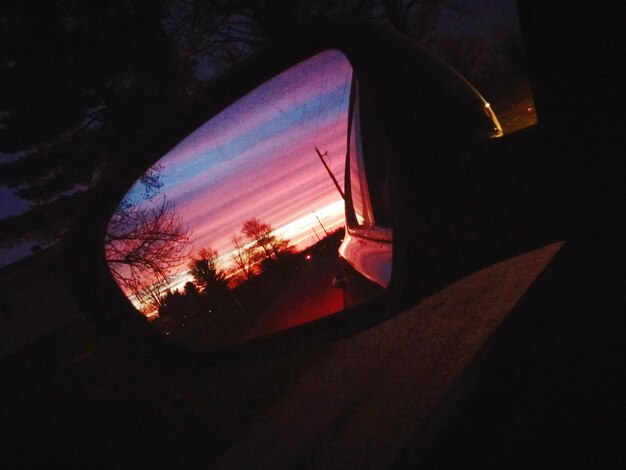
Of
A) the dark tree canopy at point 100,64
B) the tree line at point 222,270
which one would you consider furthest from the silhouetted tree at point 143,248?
the dark tree canopy at point 100,64

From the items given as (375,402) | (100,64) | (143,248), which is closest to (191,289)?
(143,248)

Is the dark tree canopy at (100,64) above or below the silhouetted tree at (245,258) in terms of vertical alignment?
Result: above

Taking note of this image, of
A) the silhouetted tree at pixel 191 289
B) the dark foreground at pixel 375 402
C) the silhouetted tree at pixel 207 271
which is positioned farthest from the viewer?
the silhouetted tree at pixel 191 289

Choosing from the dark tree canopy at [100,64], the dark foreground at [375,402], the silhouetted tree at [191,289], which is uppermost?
the dark tree canopy at [100,64]

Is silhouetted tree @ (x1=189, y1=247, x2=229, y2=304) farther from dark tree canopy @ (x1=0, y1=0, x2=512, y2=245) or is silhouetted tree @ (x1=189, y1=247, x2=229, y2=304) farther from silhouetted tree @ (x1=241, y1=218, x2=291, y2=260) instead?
dark tree canopy @ (x1=0, y1=0, x2=512, y2=245)

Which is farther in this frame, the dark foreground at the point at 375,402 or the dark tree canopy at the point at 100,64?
the dark tree canopy at the point at 100,64

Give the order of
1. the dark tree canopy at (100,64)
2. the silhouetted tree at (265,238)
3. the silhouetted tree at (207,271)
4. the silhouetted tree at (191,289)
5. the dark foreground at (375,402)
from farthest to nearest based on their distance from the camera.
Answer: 1. the dark tree canopy at (100,64)
2. the silhouetted tree at (191,289)
3. the silhouetted tree at (207,271)
4. the silhouetted tree at (265,238)
5. the dark foreground at (375,402)

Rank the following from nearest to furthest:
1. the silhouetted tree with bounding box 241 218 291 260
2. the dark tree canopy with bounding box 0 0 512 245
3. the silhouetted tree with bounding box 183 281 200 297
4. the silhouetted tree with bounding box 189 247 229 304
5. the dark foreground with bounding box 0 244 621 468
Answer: the dark foreground with bounding box 0 244 621 468 < the silhouetted tree with bounding box 241 218 291 260 < the silhouetted tree with bounding box 189 247 229 304 < the silhouetted tree with bounding box 183 281 200 297 < the dark tree canopy with bounding box 0 0 512 245

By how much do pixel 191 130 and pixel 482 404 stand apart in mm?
1432

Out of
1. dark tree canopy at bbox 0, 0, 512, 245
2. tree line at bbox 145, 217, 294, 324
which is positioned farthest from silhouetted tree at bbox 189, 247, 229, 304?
dark tree canopy at bbox 0, 0, 512, 245

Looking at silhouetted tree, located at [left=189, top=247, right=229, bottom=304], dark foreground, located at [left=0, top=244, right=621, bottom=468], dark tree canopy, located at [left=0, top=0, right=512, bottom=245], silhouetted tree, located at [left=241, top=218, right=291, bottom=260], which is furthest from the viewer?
dark tree canopy, located at [left=0, top=0, right=512, bottom=245]

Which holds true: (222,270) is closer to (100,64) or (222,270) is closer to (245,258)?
(245,258)

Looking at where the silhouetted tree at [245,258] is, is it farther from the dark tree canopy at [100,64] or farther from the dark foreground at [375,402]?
the dark tree canopy at [100,64]

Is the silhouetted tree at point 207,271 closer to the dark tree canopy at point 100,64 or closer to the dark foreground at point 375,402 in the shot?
the dark foreground at point 375,402
